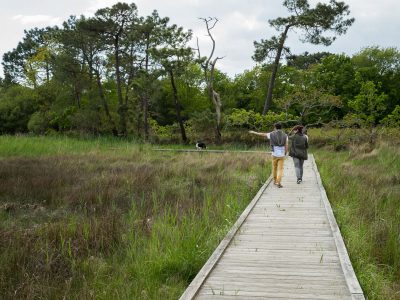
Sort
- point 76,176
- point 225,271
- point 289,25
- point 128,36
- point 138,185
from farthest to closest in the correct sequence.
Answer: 1. point 128,36
2. point 289,25
3. point 76,176
4. point 138,185
5. point 225,271

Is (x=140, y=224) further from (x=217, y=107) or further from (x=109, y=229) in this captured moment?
(x=217, y=107)

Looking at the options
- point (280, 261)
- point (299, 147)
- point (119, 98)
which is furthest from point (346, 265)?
point (119, 98)

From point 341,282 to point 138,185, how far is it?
8.86 metres

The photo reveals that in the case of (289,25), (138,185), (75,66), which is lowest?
(138,185)

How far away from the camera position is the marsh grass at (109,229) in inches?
215

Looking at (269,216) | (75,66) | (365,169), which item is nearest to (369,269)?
(269,216)

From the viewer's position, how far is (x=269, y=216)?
809 centimetres

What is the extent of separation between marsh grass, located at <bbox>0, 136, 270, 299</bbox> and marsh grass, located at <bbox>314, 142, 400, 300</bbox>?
6.28ft

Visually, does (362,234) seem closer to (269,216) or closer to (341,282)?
(269,216)

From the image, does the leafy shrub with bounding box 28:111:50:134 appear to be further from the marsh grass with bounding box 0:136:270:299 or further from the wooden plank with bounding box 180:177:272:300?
the wooden plank with bounding box 180:177:272:300

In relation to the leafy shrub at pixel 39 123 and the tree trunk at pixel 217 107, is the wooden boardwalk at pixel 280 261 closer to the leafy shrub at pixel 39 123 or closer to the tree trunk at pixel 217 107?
the tree trunk at pixel 217 107

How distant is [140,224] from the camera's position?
26.0 ft

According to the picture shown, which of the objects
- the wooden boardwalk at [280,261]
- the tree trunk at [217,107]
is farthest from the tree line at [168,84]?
the wooden boardwalk at [280,261]

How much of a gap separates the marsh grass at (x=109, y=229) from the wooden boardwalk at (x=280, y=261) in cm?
39
